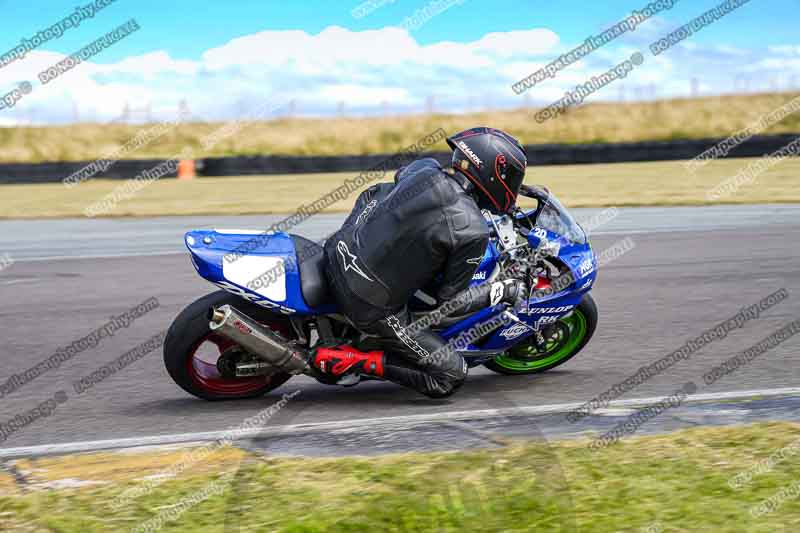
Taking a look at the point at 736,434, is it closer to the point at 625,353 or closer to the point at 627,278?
the point at 625,353

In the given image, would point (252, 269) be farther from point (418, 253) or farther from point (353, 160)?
point (353, 160)

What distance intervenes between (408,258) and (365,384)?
4.33 ft

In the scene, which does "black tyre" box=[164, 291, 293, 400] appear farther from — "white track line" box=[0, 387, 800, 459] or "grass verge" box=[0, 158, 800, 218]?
"grass verge" box=[0, 158, 800, 218]

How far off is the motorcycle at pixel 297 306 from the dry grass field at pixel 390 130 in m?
31.0

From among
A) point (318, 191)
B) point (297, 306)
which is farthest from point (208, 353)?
point (318, 191)

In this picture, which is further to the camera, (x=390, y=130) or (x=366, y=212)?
(x=390, y=130)

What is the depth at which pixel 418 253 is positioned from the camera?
5320 mm

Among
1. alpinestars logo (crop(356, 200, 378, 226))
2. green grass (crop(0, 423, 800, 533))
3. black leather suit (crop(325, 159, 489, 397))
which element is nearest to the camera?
green grass (crop(0, 423, 800, 533))

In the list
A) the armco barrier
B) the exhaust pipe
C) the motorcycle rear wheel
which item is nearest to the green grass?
the exhaust pipe

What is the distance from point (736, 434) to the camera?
467cm

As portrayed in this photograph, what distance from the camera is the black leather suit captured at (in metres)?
5.25

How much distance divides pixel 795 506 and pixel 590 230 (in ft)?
33.5

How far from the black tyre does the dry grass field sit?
31016 mm

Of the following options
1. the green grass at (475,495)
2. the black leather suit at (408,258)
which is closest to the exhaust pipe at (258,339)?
the black leather suit at (408,258)
